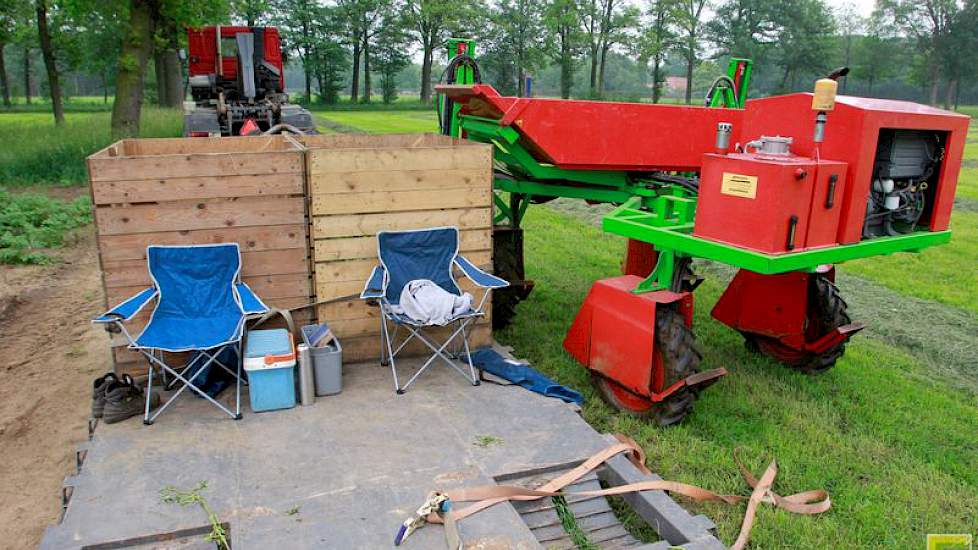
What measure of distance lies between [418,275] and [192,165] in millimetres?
1586

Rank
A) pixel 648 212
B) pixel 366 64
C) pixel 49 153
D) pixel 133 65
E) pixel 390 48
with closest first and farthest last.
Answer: pixel 648 212 < pixel 49 153 < pixel 133 65 < pixel 366 64 < pixel 390 48

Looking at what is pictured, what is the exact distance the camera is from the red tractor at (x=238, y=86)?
1056cm

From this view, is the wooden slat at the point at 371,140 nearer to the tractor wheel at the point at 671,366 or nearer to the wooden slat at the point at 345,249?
the wooden slat at the point at 345,249

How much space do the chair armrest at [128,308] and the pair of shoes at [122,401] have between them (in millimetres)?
363

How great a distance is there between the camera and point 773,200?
12.1ft

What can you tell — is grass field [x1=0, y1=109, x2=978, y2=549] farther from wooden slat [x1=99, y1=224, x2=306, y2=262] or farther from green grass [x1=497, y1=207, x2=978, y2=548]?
wooden slat [x1=99, y1=224, x2=306, y2=262]

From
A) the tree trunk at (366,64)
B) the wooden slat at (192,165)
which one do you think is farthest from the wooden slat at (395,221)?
the tree trunk at (366,64)

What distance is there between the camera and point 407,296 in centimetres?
475

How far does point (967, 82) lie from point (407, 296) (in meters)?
62.7

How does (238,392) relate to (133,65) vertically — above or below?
below

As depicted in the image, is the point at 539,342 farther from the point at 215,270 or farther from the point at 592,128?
the point at 215,270

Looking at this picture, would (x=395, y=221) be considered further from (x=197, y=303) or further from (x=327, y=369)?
(x=197, y=303)

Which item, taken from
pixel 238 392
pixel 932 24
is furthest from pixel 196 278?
pixel 932 24

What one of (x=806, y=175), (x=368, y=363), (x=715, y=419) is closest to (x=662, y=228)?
(x=806, y=175)
